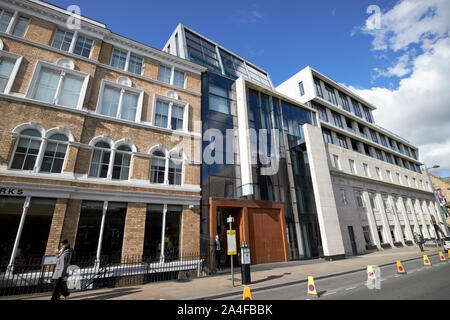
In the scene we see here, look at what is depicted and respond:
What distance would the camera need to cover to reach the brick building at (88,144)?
9.35m

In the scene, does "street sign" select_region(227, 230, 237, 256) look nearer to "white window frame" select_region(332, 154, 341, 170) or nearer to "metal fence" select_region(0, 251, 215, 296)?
"metal fence" select_region(0, 251, 215, 296)

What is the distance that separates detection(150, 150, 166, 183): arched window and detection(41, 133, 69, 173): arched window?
4.47 meters

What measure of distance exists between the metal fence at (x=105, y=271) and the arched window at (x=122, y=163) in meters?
4.26

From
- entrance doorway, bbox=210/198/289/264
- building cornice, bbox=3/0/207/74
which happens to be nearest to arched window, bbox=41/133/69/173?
building cornice, bbox=3/0/207/74

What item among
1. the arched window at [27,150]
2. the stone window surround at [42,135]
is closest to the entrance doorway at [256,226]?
the stone window surround at [42,135]

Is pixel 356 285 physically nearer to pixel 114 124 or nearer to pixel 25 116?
pixel 114 124

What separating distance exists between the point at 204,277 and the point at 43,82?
14.0 meters

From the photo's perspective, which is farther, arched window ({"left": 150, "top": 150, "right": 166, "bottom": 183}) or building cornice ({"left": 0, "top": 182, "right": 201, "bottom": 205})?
arched window ({"left": 150, "top": 150, "right": 166, "bottom": 183})

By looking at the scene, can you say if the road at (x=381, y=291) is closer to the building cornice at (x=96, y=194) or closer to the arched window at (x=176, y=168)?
the building cornice at (x=96, y=194)

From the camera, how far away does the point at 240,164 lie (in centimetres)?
1612

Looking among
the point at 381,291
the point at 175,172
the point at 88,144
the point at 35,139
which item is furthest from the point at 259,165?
the point at 35,139

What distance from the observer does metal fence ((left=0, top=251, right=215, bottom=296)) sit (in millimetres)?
8203

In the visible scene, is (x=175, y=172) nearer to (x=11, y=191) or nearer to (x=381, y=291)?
(x=11, y=191)

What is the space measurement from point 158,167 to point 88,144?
394 cm
